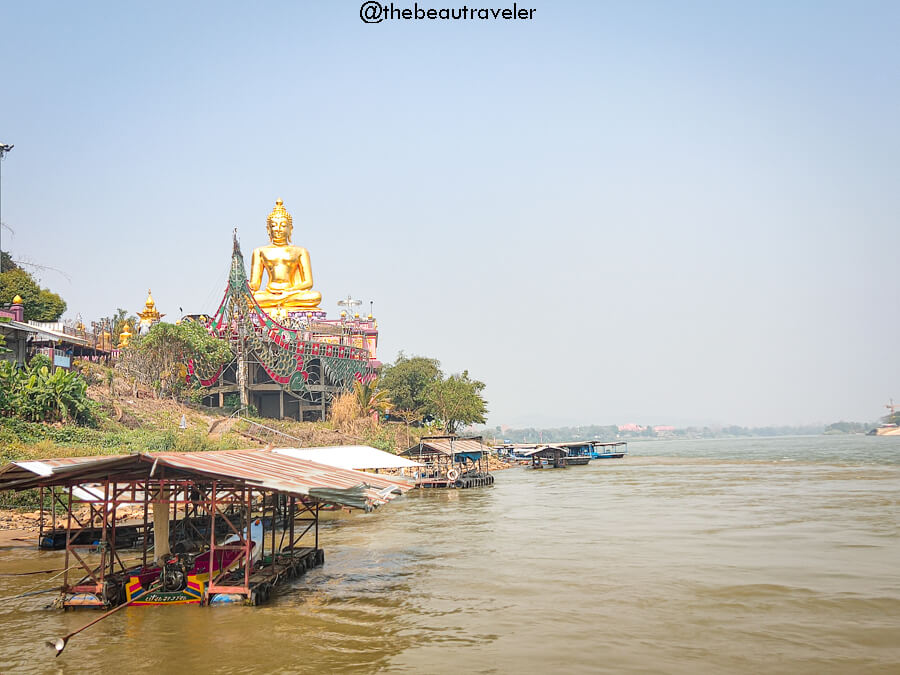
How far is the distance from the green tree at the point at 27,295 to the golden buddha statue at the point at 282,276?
12.1m

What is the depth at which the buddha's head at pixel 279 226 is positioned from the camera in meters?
50.8

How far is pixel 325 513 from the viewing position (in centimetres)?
2839

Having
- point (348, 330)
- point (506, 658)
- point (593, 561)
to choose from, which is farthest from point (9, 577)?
point (348, 330)

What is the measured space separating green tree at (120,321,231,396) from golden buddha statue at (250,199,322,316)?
7824mm

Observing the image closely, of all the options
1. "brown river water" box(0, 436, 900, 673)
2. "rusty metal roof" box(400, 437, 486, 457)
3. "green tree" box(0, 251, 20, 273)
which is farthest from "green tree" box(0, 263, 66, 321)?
"brown river water" box(0, 436, 900, 673)

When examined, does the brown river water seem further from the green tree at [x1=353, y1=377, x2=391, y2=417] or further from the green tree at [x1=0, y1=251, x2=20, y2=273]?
the green tree at [x1=0, y1=251, x2=20, y2=273]

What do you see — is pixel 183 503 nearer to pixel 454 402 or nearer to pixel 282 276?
pixel 282 276

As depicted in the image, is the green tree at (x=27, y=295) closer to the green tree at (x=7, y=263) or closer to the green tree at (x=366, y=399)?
the green tree at (x=7, y=263)

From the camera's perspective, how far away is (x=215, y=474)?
38.2 ft

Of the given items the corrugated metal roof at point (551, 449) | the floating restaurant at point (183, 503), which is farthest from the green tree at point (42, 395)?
the corrugated metal roof at point (551, 449)

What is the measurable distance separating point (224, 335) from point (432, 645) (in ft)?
117

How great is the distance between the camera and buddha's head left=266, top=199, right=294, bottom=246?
50844mm

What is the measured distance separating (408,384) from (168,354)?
21.1 m

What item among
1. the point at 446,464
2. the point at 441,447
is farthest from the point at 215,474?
the point at 446,464
